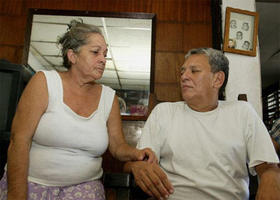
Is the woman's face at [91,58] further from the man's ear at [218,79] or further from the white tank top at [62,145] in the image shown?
the man's ear at [218,79]

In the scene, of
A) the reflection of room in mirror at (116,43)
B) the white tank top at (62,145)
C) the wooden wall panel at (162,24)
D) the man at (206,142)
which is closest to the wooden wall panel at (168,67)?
the wooden wall panel at (162,24)

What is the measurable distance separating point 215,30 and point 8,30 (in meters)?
2.15

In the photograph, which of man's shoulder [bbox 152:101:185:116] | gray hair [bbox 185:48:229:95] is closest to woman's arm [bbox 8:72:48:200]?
man's shoulder [bbox 152:101:185:116]

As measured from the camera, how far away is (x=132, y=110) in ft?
8.34

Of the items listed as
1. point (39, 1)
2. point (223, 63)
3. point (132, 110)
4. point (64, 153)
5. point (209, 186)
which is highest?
point (39, 1)

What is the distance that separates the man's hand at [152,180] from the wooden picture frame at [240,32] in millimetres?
1639

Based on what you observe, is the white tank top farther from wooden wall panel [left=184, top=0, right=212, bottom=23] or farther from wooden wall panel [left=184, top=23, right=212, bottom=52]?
wooden wall panel [left=184, top=0, right=212, bottom=23]

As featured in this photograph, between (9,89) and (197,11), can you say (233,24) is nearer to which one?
(197,11)

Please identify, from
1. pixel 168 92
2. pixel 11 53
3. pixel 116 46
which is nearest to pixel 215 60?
pixel 168 92

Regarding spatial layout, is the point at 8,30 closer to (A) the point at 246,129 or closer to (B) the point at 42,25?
(B) the point at 42,25

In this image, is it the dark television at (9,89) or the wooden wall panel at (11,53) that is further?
the wooden wall panel at (11,53)

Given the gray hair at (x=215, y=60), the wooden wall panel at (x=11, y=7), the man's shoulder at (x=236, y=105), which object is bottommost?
the man's shoulder at (x=236, y=105)

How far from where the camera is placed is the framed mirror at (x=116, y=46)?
8.63 feet

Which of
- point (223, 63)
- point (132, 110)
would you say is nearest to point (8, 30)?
point (132, 110)
